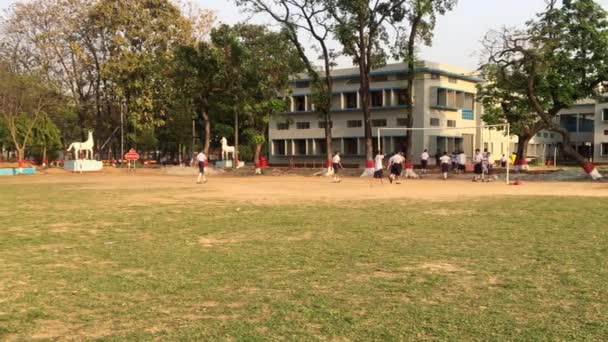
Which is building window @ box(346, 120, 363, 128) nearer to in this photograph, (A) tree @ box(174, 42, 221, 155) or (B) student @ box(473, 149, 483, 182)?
(A) tree @ box(174, 42, 221, 155)

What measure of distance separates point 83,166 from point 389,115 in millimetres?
24205

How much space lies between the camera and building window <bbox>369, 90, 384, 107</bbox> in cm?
4688

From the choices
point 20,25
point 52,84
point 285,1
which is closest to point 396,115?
point 285,1

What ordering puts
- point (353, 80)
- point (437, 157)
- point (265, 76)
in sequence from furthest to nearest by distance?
point (353, 80) → point (437, 157) → point (265, 76)

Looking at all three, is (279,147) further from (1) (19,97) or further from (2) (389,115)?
(1) (19,97)

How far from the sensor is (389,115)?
153 feet

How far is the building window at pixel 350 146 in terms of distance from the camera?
161 ft

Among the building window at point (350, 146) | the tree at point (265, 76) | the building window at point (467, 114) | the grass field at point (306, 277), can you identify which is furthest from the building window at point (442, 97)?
the grass field at point (306, 277)

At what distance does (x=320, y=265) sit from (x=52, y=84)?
4544cm

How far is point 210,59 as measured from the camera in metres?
39.7

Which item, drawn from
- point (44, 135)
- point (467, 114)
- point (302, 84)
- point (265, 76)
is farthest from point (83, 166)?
point (467, 114)

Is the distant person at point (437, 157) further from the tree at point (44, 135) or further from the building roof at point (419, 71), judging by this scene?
the tree at point (44, 135)

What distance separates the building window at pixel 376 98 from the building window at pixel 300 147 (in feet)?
26.3

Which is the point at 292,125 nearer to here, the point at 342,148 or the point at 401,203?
the point at 342,148
